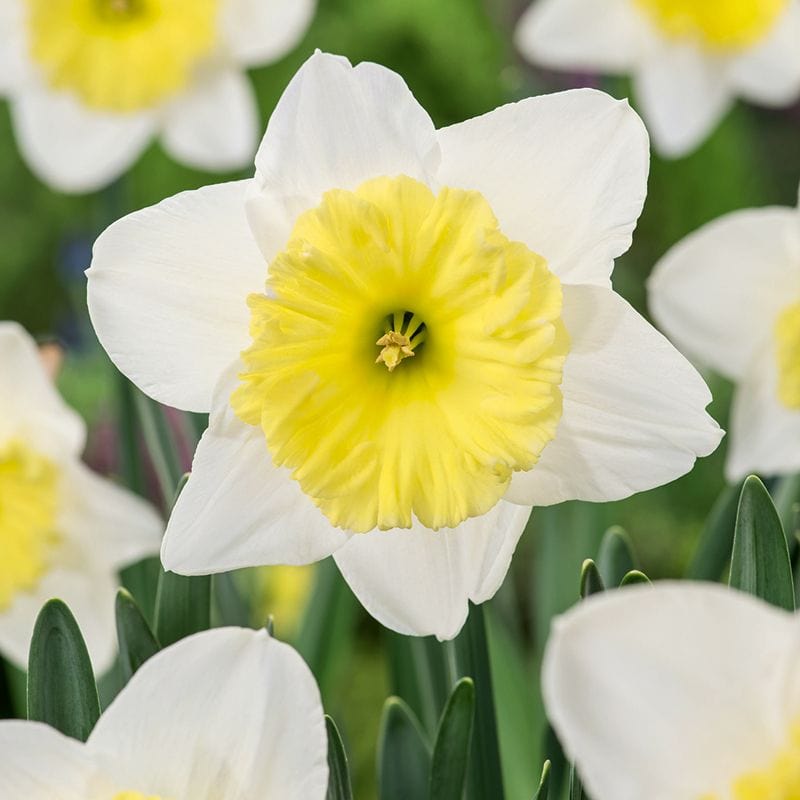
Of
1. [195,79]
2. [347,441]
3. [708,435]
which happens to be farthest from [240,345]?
[195,79]

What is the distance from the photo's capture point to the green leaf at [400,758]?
0.56m

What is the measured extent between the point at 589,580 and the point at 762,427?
11.0 inches

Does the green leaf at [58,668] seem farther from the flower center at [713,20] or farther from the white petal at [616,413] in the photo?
the flower center at [713,20]

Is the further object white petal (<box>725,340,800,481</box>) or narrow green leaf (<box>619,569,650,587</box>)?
white petal (<box>725,340,800,481</box>)

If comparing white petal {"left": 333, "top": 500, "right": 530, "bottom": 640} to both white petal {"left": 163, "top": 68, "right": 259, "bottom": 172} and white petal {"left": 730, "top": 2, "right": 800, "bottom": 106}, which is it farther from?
white petal {"left": 730, "top": 2, "right": 800, "bottom": 106}

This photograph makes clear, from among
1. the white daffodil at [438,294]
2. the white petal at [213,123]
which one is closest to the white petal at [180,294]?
the white daffodil at [438,294]

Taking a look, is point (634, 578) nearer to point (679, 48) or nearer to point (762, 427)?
point (762, 427)

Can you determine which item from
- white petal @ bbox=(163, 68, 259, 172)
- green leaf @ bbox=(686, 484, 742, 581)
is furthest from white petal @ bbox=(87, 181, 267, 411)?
white petal @ bbox=(163, 68, 259, 172)

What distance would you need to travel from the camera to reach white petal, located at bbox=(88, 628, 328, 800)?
39 centimetres

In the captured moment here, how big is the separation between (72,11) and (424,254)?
679 millimetres

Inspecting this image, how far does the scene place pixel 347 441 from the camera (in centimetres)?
48

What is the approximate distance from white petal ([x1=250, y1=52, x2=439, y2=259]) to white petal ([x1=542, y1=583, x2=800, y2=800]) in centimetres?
22

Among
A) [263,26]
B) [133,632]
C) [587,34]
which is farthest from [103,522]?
[587,34]

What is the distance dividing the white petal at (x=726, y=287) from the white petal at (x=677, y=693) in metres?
0.43
